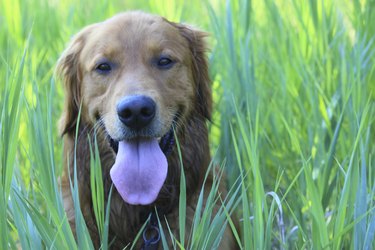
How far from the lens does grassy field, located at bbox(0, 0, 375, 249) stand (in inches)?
91.7

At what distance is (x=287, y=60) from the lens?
12.8 ft

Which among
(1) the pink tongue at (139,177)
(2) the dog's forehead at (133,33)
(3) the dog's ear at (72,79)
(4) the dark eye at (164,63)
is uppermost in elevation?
(2) the dog's forehead at (133,33)

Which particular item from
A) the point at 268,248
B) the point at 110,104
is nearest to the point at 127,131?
the point at 110,104

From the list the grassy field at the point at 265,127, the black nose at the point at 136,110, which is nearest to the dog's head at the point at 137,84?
the black nose at the point at 136,110

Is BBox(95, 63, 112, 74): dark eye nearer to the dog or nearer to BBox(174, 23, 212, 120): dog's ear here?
the dog

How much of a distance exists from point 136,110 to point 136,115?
0.02 metres

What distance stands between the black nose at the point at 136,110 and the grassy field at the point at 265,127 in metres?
0.30

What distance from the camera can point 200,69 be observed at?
351 centimetres

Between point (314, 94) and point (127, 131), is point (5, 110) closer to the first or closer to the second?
point (127, 131)

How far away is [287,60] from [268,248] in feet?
5.62

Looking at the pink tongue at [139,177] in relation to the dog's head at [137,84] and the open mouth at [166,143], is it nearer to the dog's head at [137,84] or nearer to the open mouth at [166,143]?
the dog's head at [137,84]

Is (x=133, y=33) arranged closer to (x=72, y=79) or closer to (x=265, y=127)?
(x=72, y=79)

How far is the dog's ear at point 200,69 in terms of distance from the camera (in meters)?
3.45

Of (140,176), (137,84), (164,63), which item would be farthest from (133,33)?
(140,176)
